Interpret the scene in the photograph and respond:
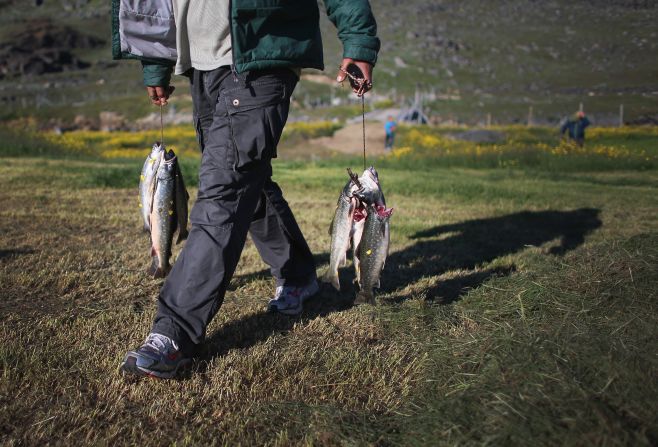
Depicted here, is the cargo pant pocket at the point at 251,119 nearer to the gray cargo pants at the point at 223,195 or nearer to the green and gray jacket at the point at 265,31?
the gray cargo pants at the point at 223,195

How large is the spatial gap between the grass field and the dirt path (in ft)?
61.1

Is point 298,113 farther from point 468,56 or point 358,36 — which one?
point 358,36

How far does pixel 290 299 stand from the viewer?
3.98m

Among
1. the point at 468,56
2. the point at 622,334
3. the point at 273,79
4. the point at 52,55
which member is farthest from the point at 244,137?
the point at 52,55

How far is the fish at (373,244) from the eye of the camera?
11.0ft

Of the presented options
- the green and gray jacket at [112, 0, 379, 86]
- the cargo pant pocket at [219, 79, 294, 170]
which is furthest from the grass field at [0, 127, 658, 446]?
the green and gray jacket at [112, 0, 379, 86]

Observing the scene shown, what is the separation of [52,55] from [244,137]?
9807 cm

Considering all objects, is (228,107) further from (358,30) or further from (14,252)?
(14,252)

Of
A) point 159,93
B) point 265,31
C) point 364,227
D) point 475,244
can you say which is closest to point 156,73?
point 159,93

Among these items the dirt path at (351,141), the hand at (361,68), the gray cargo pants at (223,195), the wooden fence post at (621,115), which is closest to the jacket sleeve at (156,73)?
the gray cargo pants at (223,195)

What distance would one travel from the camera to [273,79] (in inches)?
123

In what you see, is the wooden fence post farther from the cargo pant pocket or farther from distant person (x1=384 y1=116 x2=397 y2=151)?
distant person (x1=384 y1=116 x2=397 y2=151)

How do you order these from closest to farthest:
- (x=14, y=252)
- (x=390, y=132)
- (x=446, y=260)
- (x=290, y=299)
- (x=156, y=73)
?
(x=156, y=73), (x=290, y=299), (x=14, y=252), (x=446, y=260), (x=390, y=132)

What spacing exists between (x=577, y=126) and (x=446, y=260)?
3.07 meters
